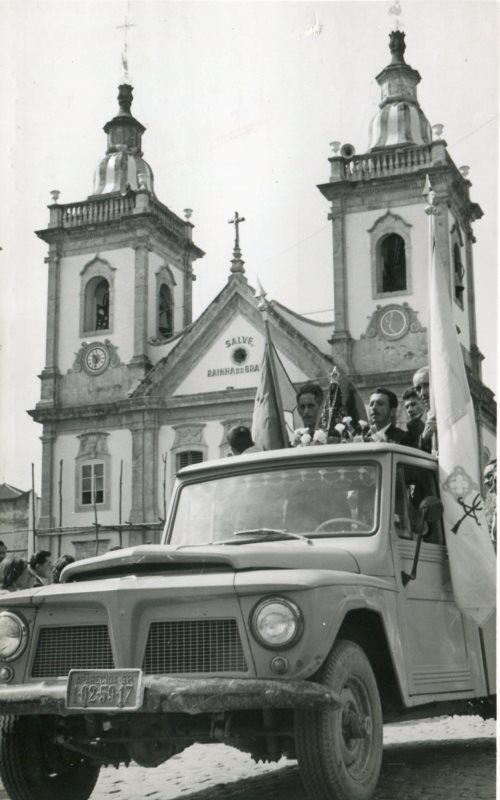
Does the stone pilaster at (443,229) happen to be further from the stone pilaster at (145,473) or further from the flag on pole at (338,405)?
the flag on pole at (338,405)

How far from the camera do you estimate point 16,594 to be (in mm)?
5449

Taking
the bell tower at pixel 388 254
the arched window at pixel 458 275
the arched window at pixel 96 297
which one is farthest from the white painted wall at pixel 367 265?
the arched window at pixel 96 297

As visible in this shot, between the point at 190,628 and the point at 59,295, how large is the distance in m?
35.8

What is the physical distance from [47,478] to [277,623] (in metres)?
34.0

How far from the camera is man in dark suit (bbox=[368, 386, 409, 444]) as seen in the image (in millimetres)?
7402

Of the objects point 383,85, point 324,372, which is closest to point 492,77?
point 324,372

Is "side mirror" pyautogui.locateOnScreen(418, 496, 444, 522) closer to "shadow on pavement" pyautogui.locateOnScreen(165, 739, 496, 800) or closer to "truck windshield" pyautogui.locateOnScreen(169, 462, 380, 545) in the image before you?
"truck windshield" pyautogui.locateOnScreen(169, 462, 380, 545)

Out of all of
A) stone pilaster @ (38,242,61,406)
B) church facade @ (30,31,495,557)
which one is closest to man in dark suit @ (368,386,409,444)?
church facade @ (30,31,495,557)

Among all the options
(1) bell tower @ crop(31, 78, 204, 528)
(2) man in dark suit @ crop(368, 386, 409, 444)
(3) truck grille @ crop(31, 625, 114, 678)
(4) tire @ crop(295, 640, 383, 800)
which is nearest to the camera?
(4) tire @ crop(295, 640, 383, 800)

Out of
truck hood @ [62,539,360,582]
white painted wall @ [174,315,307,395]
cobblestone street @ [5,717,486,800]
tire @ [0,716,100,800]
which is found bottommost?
cobblestone street @ [5,717,486,800]

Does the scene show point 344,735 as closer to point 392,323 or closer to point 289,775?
point 289,775

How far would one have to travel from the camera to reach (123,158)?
136ft

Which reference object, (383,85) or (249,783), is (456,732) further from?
(383,85)

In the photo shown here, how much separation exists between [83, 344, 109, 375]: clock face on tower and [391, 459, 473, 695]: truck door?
1295 inches
